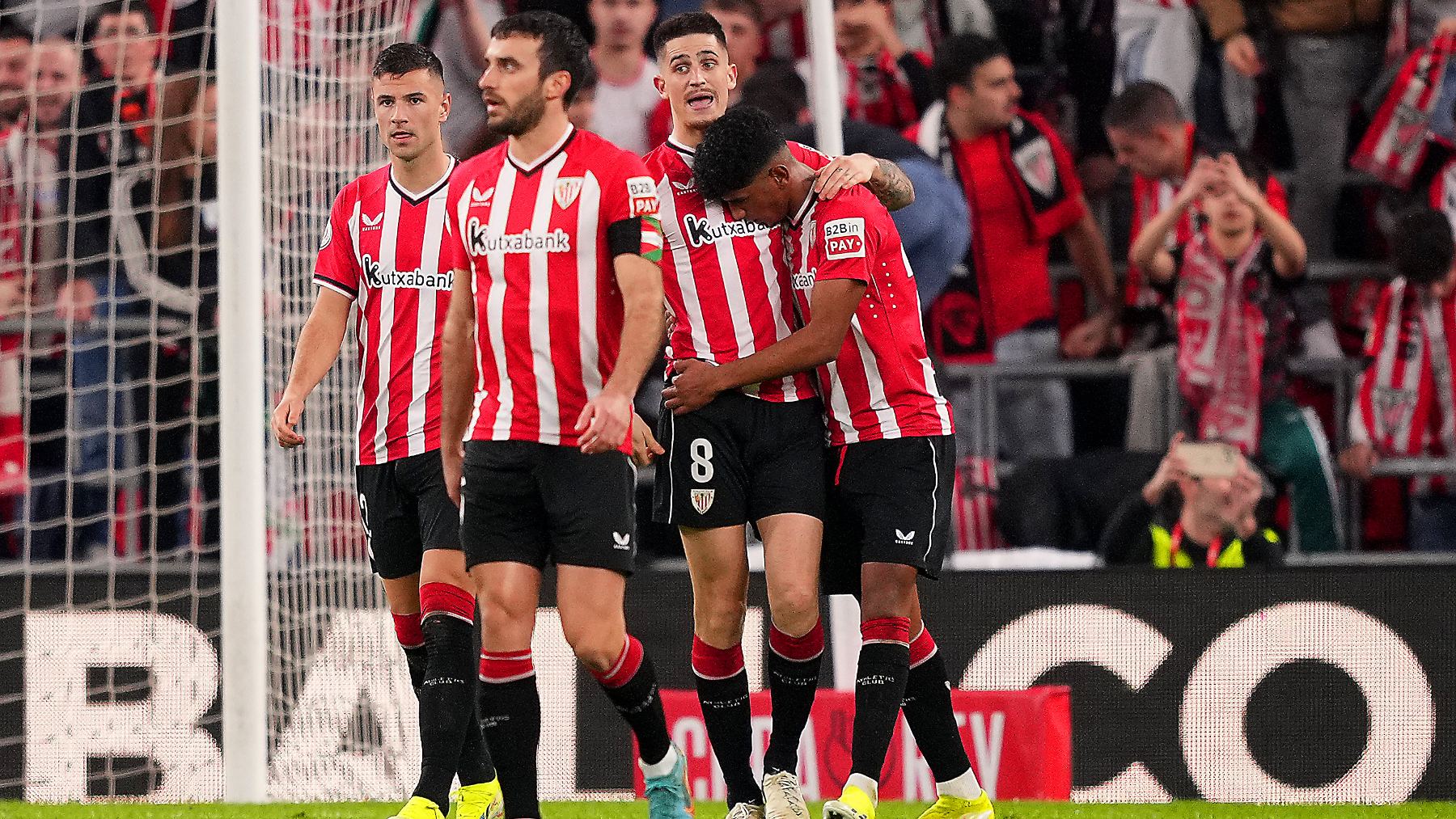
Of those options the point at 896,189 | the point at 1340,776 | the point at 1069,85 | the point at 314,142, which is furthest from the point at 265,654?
the point at 1069,85

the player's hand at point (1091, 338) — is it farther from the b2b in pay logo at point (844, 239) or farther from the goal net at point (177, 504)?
the b2b in pay logo at point (844, 239)

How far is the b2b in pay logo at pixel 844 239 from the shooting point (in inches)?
181

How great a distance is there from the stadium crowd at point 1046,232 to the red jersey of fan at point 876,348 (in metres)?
3.16

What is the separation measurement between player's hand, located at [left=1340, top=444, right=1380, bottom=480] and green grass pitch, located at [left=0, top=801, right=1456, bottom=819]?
89.6 inches

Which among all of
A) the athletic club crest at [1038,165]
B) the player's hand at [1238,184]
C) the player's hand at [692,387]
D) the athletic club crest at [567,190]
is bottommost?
the player's hand at [692,387]

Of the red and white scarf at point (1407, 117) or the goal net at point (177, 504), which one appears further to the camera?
the red and white scarf at point (1407, 117)

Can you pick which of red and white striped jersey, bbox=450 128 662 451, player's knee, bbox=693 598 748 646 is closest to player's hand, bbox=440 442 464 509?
red and white striped jersey, bbox=450 128 662 451

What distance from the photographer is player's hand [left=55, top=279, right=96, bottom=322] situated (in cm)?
859

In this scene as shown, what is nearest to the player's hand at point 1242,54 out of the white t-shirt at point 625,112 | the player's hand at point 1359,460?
the player's hand at point 1359,460

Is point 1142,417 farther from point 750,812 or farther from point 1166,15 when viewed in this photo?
point 750,812

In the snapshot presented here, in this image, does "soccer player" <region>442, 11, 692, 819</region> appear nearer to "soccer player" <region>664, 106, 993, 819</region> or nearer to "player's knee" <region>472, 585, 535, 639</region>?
"player's knee" <region>472, 585, 535, 639</region>

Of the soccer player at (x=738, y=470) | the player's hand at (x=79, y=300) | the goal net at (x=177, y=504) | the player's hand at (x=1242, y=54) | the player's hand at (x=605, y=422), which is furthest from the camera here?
the player's hand at (x=1242, y=54)

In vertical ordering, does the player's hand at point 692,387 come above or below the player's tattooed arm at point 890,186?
below

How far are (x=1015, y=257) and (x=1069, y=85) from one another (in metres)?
1.05
